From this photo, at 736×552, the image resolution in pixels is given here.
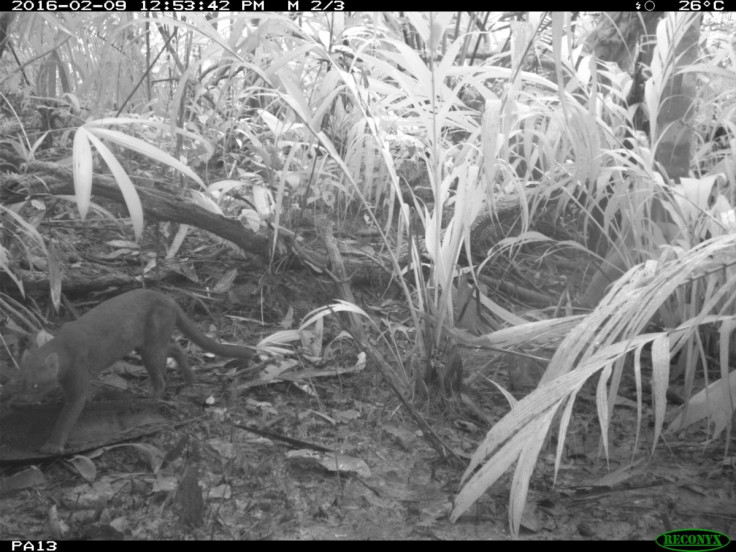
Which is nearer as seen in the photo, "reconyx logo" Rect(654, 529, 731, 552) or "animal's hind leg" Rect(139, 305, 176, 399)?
"reconyx logo" Rect(654, 529, 731, 552)

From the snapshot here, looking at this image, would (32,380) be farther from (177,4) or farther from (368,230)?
(368,230)

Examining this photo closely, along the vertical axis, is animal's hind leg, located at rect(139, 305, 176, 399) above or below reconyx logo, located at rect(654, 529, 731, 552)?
above

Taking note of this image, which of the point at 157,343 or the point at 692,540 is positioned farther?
the point at 157,343

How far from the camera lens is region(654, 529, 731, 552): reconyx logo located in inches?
67.5

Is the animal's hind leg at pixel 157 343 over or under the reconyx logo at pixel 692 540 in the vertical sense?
over

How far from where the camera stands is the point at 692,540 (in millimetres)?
1747

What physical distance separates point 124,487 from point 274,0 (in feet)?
5.13

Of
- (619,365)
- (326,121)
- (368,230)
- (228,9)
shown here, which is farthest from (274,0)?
(619,365)

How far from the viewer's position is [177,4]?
2197 millimetres

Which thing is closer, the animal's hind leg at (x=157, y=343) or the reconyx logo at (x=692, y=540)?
the reconyx logo at (x=692, y=540)

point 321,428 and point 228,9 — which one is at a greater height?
point 228,9

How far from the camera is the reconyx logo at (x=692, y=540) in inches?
67.5

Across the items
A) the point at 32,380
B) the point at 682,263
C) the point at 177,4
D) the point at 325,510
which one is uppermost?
the point at 177,4

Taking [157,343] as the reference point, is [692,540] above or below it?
below
